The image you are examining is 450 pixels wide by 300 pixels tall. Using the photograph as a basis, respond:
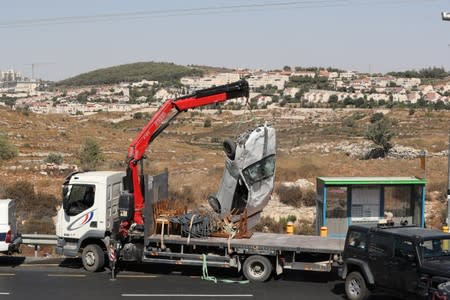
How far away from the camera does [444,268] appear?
12.1 meters

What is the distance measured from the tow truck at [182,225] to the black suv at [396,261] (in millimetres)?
1557

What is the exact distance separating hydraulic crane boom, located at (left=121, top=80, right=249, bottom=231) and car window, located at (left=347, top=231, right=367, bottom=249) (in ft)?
17.3

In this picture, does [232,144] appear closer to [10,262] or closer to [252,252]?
[252,252]

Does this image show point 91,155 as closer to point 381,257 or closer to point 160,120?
point 160,120

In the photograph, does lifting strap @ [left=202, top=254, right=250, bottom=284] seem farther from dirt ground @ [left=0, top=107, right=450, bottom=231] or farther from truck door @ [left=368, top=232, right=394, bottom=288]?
dirt ground @ [left=0, top=107, right=450, bottom=231]

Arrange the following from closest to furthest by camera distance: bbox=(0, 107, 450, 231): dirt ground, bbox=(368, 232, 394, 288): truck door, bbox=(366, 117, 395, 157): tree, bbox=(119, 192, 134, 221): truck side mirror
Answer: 1. bbox=(368, 232, 394, 288): truck door
2. bbox=(119, 192, 134, 221): truck side mirror
3. bbox=(0, 107, 450, 231): dirt ground
4. bbox=(366, 117, 395, 157): tree

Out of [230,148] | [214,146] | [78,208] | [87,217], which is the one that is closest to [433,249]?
[230,148]

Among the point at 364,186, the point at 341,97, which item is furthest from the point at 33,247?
the point at 341,97

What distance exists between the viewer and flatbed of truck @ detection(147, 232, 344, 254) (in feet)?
50.1

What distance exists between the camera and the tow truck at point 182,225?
15.7m

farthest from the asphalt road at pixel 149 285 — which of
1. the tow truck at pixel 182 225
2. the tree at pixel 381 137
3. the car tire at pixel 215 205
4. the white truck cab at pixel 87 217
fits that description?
the tree at pixel 381 137

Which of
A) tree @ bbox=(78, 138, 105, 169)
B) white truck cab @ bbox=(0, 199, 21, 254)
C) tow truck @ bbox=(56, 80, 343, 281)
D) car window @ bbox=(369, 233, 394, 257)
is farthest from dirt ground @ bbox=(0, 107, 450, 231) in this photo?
white truck cab @ bbox=(0, 199, 21, 254)

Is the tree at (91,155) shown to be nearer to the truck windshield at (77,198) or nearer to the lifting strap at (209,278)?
the truck windshield at (77,198)

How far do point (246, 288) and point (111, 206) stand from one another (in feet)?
14.3
